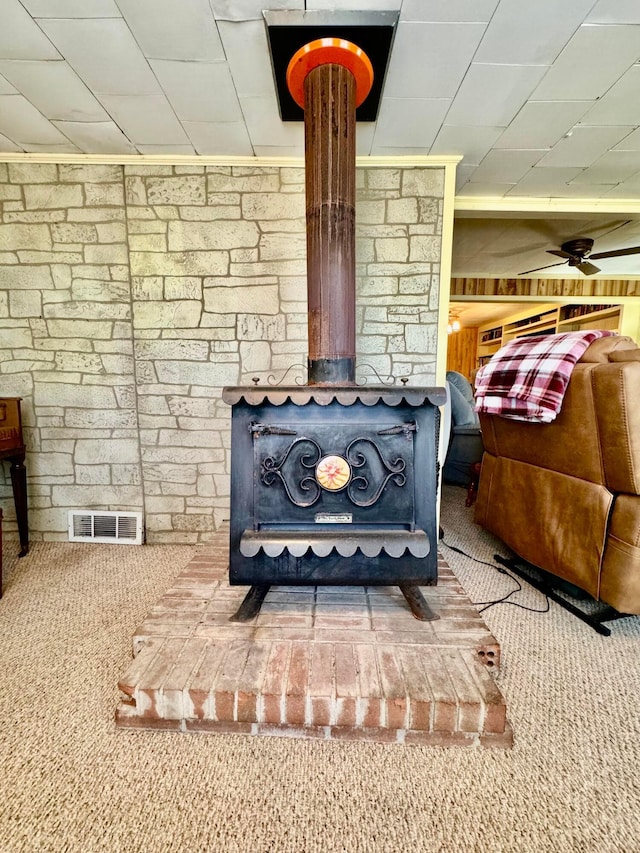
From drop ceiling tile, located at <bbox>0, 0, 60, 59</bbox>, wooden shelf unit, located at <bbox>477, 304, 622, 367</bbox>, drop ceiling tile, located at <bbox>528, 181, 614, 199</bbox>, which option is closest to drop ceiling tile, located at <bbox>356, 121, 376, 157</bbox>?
drop ceiling tile, located at <bbox>528, 181, 614, 199</bbox>

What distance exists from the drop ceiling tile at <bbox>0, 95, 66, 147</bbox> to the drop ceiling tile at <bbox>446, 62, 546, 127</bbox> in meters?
1.90

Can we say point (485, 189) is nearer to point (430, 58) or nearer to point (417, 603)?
point (430, 58)

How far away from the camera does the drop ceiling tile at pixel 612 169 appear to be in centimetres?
214

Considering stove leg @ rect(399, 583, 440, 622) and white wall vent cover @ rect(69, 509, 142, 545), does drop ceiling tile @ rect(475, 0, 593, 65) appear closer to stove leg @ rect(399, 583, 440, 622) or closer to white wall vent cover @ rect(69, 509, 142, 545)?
stove leg @ rect(399, 583, 440, 622)

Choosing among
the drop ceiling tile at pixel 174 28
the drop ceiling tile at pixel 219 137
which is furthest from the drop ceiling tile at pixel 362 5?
the drop ceiling tile at pixel 219 137

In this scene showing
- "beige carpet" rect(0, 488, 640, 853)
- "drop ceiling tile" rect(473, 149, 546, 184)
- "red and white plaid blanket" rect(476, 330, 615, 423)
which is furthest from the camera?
"drop ceiling tile" rect(473, 149, 546, 184)

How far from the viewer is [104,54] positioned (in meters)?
1.46

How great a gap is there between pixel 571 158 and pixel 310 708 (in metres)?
2.90

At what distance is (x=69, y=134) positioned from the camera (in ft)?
6.31

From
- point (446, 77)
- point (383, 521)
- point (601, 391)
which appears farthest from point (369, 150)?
point (383, 521)

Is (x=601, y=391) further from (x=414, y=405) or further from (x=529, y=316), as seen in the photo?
(x=529, y=316)

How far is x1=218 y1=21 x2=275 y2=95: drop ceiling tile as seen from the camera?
1.34 meters

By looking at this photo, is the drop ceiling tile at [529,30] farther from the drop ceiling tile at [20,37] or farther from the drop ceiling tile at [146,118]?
the drop ceiling tile at [20,37]

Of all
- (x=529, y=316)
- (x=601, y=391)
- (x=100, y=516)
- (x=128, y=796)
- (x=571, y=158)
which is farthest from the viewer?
(x=529, y=316)
